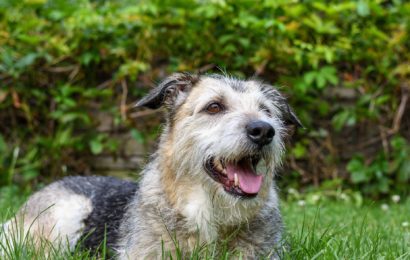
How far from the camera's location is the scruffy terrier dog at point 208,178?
3.43m

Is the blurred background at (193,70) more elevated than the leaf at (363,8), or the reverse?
the leaf at (363,8)

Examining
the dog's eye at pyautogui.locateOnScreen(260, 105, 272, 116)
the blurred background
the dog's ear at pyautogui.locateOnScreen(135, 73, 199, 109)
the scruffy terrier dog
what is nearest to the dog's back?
the scruffy terrier dog

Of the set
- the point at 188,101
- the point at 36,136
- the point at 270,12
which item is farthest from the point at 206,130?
the point at 36,136

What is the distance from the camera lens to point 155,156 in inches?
154

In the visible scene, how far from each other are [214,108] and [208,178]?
1.58 ft

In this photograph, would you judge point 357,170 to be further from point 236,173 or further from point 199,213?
point 199,213

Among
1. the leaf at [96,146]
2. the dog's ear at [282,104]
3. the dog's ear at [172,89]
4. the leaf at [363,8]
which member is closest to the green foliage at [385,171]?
the leaf at [363,8]

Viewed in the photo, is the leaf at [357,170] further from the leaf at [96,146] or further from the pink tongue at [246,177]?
the pink tongue at [246,177]

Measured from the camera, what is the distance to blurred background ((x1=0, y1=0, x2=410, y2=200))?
24.5 ft

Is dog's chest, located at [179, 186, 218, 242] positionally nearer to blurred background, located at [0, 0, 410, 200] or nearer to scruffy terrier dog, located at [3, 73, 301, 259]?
scruffy terrier dog, located at [3, 73, 301, 259]

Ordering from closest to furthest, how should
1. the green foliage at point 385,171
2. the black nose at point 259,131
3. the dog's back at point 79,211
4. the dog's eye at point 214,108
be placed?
the black nose at point 259,131
the dog's eye at point 214,108
the dog's back at point 79,211
the green foliage at point 385,171

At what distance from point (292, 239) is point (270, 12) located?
428 centimetres

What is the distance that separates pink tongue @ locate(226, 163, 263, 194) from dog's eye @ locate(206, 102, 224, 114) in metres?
0.40

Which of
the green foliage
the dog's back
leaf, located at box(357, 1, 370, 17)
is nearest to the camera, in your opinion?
the dog's back
